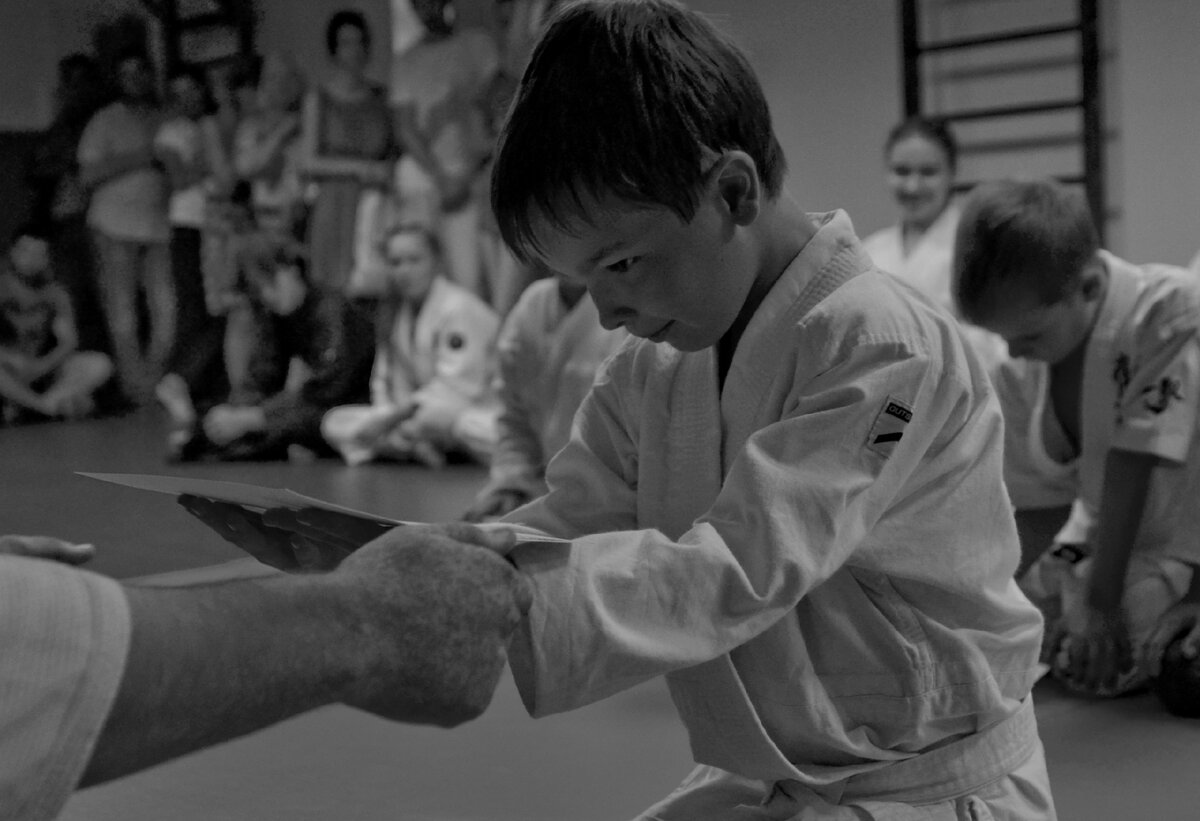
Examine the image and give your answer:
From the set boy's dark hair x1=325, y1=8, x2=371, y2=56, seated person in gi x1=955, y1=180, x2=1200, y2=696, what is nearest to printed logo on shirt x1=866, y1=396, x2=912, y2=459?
seated person in gi x1=955, y1=180, x2=1200, y2=696

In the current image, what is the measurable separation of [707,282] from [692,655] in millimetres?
339

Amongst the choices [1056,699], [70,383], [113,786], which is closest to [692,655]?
[113,786]

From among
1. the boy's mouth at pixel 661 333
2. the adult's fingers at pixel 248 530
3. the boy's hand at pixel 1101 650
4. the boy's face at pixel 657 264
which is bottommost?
the boy's hand at pixel 1101 650

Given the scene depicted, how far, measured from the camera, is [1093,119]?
579 centimetres

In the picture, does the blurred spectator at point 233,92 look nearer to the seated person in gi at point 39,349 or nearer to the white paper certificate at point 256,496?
the seated person in gi at point 39,349

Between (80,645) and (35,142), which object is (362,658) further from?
(35,142)

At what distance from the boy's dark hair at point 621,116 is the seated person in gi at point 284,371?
5435 mm

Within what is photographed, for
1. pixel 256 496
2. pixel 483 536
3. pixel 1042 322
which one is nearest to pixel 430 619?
pixel 483 536

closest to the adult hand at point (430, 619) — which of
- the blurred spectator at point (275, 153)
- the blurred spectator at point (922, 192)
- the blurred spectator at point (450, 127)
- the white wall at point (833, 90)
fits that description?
the blurred spectator at point (922, 192)

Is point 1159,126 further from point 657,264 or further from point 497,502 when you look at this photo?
point 657,264

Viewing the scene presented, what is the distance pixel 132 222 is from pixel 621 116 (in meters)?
9.76

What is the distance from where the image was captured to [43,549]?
118 centimetres

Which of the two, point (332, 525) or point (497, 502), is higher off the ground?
point (332, 525)

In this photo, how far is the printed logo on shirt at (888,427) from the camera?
43.8 inches
